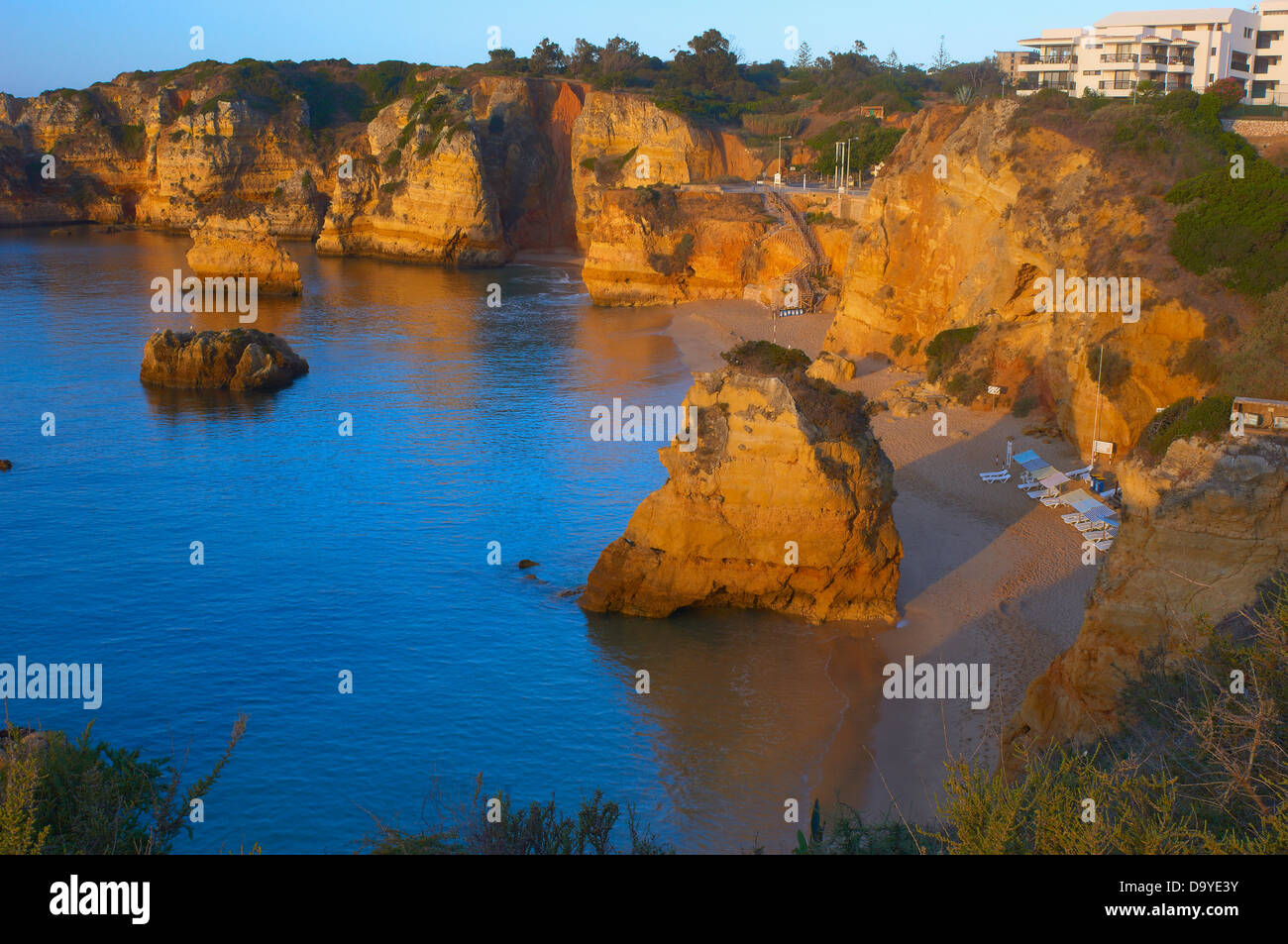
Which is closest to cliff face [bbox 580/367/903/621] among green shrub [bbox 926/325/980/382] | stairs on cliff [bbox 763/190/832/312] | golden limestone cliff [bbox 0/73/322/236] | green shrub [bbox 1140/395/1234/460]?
green shrub [bbox 1140/395/1234/460]

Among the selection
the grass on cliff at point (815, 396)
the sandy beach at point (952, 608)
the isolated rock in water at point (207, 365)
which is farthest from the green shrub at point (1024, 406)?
the isolated rock in water at point (207, 365)

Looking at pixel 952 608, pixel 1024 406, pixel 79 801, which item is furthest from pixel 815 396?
pixel 79 801

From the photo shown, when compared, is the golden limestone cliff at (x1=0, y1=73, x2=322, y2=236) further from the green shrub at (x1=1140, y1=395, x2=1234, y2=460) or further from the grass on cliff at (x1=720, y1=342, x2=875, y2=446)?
the green shrub at (x1=1140, y1=395, x2=1234, y2=460)

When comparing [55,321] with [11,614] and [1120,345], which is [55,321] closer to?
[11,614]

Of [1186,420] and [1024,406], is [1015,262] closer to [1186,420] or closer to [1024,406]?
[1024,406]

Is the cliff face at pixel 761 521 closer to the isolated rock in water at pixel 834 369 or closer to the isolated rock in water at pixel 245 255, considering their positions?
the isolated rock in water at pixel 834 369
